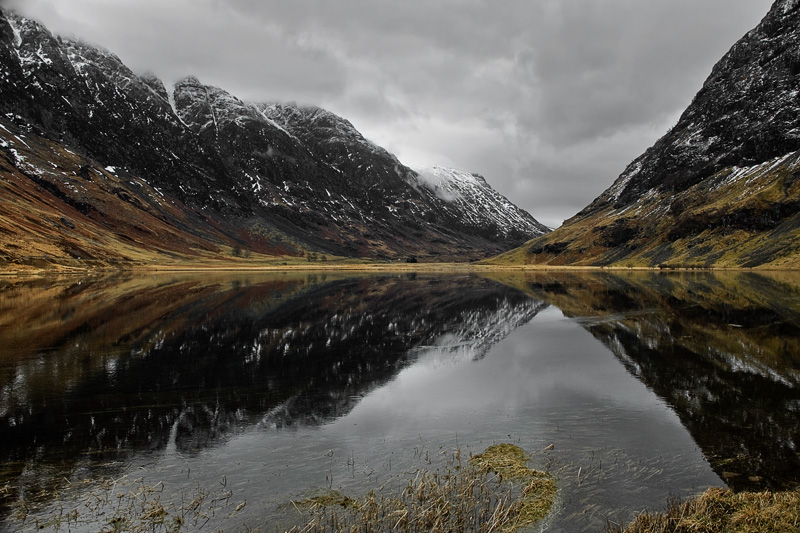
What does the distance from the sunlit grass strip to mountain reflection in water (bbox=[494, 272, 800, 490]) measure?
6.65 meters

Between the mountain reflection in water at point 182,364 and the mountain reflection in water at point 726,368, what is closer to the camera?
the mountain reflection in water at point 726,368

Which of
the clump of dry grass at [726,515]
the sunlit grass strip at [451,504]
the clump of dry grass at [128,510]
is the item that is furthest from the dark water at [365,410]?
the clump of dry grass at [726,515]

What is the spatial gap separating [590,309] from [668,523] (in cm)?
5563

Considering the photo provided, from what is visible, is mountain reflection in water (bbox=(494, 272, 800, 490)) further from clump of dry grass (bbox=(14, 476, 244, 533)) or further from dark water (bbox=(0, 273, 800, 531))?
clump of dry grass (bbox=(14, 476, 244, 533))

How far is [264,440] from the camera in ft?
60.8

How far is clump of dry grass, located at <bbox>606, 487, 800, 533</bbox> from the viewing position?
11.4m

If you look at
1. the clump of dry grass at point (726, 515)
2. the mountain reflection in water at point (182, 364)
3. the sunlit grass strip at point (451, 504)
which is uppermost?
the mountain reflection in water at point (182, 364)

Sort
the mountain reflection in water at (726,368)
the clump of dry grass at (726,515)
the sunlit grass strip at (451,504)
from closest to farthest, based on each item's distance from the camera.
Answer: the clump of dry grass at (726,515), the sunlit grass strip at (451,504), the mountain reflection in water at (726,368)

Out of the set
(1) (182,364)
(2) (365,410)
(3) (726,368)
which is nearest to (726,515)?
(2) (365,410)

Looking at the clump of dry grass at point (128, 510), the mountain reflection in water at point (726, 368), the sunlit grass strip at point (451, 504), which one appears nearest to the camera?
the sunlit grass strip at point (451, 504)

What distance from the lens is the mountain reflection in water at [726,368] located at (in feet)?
54.1

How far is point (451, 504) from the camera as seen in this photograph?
41.5 ft

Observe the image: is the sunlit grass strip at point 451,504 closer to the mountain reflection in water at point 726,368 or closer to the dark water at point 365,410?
the dark water at point 365,410

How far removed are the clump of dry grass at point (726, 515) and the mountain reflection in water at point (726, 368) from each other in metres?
1.63
